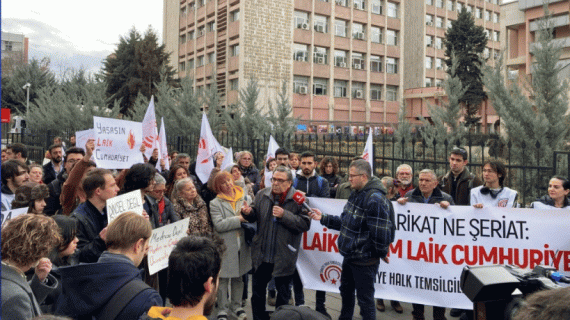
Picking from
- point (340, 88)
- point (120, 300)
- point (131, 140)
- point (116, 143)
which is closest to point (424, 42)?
point (340, 88)

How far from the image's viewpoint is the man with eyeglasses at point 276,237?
5.66 metres

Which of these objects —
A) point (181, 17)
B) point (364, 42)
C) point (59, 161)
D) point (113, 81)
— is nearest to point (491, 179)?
point (59, 161)

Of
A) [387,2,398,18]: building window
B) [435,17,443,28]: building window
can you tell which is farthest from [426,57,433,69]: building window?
[387,2,398,18]: building window

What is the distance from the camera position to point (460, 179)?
6977 millimetres

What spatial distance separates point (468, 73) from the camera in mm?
44156

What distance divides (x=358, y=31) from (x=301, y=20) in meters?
7.42

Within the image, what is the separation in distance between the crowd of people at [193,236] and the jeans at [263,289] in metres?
0.01

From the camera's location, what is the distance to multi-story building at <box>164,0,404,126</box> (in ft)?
165

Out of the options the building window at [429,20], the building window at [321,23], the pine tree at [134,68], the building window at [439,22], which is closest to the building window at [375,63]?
the building window at [321,23]

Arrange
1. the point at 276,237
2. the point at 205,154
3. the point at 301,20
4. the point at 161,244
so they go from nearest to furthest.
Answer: the point at 161,244, the point at 276,237, the point at 205,154, the point at 301,20

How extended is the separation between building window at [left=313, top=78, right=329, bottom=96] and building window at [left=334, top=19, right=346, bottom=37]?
5.19 meters

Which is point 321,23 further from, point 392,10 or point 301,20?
point 392,10

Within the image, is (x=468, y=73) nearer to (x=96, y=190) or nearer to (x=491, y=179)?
(x=491, y=179)

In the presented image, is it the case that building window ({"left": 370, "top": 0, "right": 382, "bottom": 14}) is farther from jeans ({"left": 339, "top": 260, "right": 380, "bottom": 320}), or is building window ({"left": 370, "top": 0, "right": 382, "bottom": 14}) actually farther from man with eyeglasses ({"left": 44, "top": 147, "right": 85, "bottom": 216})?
jeans ({"left": 339, "top": 260, "right": 380, "bottom": 320})
